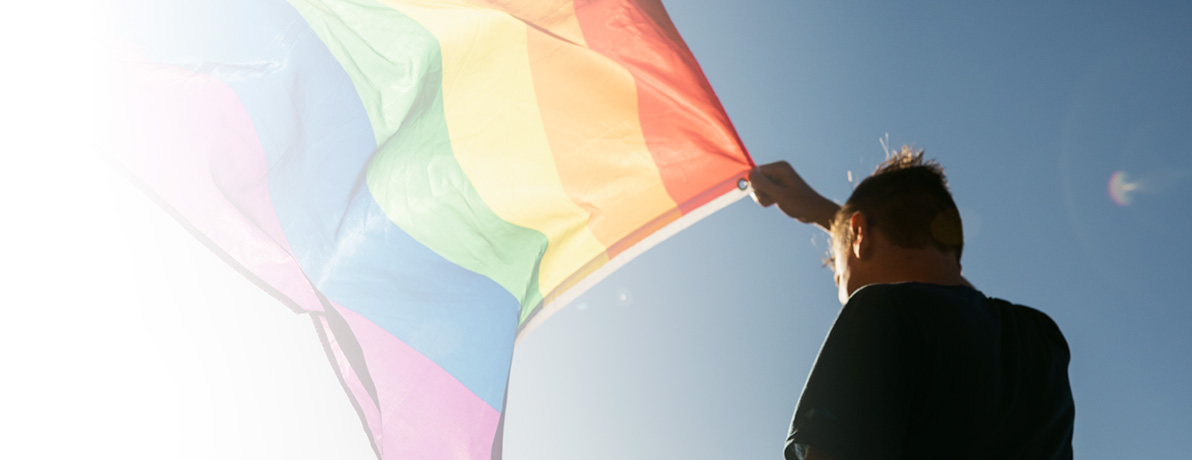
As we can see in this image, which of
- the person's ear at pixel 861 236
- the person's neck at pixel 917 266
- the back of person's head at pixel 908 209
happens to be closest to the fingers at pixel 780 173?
the back of person's head at pixel 908 209

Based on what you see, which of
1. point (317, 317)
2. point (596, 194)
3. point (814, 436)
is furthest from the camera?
point (596, 194)

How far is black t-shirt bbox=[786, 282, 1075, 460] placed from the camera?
1.28 meters

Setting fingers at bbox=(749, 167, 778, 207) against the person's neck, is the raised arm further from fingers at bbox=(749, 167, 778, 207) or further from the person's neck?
the person's neck

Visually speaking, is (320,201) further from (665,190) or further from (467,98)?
(665,190)

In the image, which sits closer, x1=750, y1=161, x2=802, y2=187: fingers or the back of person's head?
the back of person's head

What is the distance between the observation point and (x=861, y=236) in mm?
1850

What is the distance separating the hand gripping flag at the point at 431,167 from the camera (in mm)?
3033

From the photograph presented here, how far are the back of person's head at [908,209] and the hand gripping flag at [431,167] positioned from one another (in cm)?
108

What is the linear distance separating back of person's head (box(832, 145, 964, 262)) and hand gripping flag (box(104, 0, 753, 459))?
3.53 ft

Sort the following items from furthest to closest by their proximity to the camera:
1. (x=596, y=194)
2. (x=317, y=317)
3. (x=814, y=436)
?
(x=596, y=194)
(x=317, y=317)
(x=814, y=436)

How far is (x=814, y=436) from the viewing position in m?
1.27

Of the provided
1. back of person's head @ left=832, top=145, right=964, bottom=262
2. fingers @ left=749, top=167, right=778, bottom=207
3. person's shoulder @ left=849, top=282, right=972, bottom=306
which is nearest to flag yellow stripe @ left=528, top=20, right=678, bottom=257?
fingers @ left=749, top=167, right=778, bottom=207

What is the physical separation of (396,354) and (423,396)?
0.23 meters

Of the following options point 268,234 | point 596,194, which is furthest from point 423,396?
point 596,194
